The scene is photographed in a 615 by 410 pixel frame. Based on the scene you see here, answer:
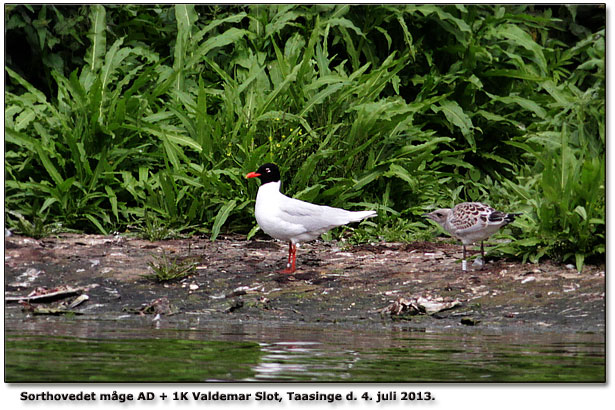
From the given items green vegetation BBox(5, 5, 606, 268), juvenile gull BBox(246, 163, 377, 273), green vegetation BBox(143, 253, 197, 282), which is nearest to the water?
green vegetation BBox(143, 253, 197, 282)

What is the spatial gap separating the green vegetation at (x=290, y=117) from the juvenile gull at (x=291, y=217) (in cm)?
122

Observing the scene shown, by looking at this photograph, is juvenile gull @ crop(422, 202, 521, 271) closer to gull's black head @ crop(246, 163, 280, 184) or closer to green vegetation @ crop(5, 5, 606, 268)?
green vegetation @ crop(5, 5, 606, 268)

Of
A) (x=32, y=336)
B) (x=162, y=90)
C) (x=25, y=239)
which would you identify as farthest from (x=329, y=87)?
(x=32, y=336)

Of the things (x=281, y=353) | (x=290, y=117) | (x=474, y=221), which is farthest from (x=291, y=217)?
(x=281, y=353)

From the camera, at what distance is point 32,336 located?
6.23 metres

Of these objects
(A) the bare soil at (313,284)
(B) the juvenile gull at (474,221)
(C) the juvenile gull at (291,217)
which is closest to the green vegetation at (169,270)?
(A) the bare soil at (313,284)

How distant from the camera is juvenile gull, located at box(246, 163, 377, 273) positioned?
7.99 meters

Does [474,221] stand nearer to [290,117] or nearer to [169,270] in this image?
[169,270]

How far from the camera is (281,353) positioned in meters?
5.57

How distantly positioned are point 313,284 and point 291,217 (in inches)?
23.5

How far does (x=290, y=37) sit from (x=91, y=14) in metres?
2.41

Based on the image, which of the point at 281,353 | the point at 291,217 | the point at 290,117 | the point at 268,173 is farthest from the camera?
the point at 290,117

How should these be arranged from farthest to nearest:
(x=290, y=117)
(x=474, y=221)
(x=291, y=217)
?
(x=290, y=117)
(x=291, y=217)
(x=474, y=221)
